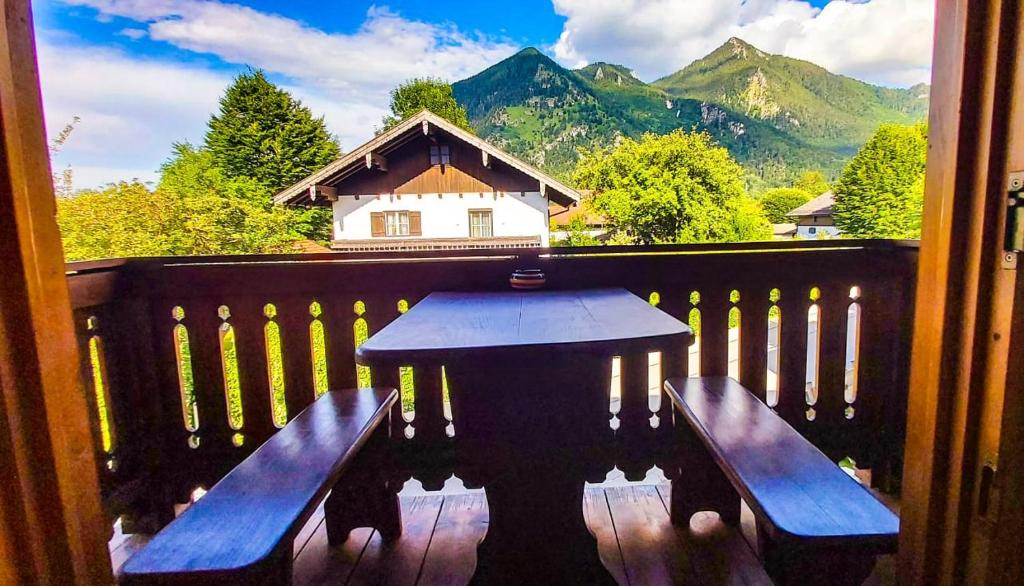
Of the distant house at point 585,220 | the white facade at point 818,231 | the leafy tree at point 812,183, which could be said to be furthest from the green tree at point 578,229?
the white facade at point 818,231

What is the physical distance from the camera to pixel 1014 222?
Answer: 51 cm

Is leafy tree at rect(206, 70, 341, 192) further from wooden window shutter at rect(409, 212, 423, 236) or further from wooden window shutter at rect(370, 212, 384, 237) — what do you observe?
wooden window shutter at rect(409, 212, 423, 236)

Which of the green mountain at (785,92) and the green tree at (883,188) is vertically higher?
the green mountain at (785,92)

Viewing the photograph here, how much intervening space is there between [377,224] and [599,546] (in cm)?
706

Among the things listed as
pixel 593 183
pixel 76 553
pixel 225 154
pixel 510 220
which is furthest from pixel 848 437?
pixel 225 154

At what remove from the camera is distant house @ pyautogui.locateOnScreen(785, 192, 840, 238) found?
3.38m

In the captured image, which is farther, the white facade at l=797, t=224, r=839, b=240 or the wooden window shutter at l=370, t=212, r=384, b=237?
the wooden window shutter at l=370, t=212, r=384, b=237

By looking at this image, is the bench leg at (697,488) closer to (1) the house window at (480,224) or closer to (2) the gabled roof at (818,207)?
(2) the gabled roof at (818,207)

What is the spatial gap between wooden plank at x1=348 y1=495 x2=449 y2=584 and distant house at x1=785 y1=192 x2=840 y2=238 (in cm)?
295

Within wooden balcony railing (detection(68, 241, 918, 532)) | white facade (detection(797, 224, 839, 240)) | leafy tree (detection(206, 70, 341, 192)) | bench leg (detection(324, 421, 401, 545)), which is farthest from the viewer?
leafy tree (detection(206, 70, 341, 192))

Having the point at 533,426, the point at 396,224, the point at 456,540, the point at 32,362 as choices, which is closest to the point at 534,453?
the point at 533,426

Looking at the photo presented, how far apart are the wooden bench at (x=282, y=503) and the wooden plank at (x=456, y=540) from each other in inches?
7.4

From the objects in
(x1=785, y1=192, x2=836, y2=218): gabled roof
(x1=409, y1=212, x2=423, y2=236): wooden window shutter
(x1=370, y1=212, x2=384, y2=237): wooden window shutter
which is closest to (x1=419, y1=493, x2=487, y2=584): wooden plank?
(x1=785, y1=192, x2=836, y2=218): gabled roof

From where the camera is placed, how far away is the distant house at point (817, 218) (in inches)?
133
